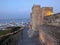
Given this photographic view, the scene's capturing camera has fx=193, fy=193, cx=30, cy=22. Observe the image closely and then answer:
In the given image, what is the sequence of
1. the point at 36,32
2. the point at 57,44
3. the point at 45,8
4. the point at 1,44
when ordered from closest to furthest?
the point at 57,44, the point at 1,44, the point at 45,8, the point at 36,32

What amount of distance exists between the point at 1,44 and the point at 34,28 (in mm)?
16516

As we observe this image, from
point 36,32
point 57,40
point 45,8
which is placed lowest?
point 36,32

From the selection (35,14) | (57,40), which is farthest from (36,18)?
(57,40)

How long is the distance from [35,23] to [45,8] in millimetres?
3382

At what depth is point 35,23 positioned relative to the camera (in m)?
26.3

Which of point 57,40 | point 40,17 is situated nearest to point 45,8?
point 40,17

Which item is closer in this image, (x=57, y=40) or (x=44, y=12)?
(x=57, y=40)

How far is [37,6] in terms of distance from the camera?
2595 centimetres

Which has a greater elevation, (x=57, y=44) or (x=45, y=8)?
(x=45, y=8)

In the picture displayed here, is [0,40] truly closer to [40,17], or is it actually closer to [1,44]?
[1,44]

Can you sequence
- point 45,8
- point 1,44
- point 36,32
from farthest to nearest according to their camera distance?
point 36,32
point 45,8
point 1,44

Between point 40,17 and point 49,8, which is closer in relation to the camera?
point 49,8

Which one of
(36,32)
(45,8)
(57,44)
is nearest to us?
(57,44)

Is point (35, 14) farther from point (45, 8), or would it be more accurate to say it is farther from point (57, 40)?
point (57, 40)
